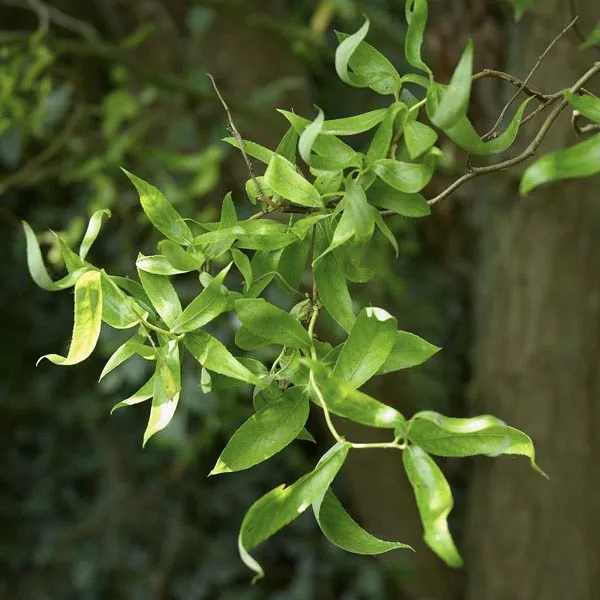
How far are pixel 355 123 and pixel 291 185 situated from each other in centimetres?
4

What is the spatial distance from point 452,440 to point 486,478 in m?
1.07

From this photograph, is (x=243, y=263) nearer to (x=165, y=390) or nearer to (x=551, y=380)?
(x=165, y=390)

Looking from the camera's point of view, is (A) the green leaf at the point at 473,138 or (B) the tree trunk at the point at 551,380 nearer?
(A) the green leaf at the point at 473,138

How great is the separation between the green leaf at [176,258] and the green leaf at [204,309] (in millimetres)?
19

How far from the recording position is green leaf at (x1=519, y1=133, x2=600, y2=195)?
0.31 metres

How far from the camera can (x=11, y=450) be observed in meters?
1.77

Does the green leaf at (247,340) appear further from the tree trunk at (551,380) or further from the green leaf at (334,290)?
the tree trunk at (551,380)

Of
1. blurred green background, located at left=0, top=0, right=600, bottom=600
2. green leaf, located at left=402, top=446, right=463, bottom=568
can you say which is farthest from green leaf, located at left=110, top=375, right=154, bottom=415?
blurred green background, located at left=0, top=0, right=600, bottom=600

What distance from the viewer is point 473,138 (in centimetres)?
37

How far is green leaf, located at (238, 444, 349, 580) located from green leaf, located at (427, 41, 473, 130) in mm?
137

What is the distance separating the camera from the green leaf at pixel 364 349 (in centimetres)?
37

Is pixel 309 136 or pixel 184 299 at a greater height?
pixel 309 136

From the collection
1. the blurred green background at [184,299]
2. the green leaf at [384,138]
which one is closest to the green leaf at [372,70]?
the green leaf at [384,138]

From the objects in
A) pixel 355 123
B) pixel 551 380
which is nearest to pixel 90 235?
pixel 355 123
